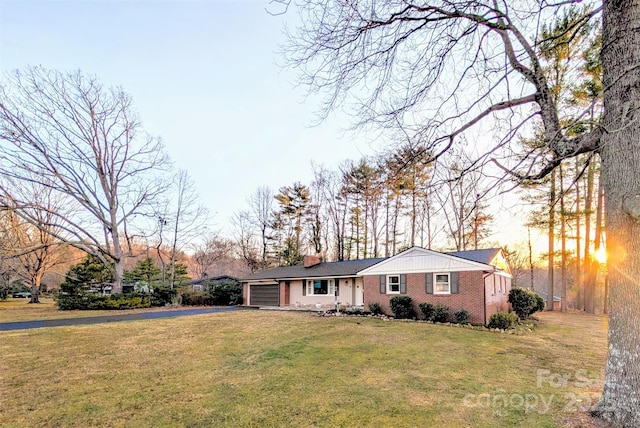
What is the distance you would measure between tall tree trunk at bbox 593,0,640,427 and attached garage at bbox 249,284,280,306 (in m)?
20.9

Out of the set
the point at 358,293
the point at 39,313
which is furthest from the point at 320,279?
the point at 39,313

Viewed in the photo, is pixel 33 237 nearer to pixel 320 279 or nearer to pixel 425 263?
pixel 320 279

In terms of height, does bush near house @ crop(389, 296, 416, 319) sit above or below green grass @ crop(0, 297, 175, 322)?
above

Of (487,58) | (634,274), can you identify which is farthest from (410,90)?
(634,274)

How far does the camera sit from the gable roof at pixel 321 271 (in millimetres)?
20031

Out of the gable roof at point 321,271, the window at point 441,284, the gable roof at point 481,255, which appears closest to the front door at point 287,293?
the gable roof at point 321,271

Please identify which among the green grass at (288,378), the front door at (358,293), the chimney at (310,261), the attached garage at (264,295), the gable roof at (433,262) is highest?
the gable roof at (433,262)

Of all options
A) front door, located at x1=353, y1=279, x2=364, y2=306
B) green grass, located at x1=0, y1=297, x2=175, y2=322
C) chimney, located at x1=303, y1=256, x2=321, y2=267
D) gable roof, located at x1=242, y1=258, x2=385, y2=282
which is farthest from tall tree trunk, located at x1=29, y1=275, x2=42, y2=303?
front door, located at x1=353, y1=279, x2=364, y2=306

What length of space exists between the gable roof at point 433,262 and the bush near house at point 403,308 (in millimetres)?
1444

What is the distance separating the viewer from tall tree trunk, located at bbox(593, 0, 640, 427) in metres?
3.74

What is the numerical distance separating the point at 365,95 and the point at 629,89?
339 cm

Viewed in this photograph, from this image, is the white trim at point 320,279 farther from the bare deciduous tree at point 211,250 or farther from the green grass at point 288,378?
the bare deciduous tree at point 211,250

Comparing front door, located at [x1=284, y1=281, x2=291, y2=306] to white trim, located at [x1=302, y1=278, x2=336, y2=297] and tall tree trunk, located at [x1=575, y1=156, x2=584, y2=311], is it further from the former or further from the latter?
tall tree trunk, located at [x1=575, y1=156, x2=584, y2=311]

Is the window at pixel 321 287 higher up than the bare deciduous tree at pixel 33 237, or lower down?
lower down
